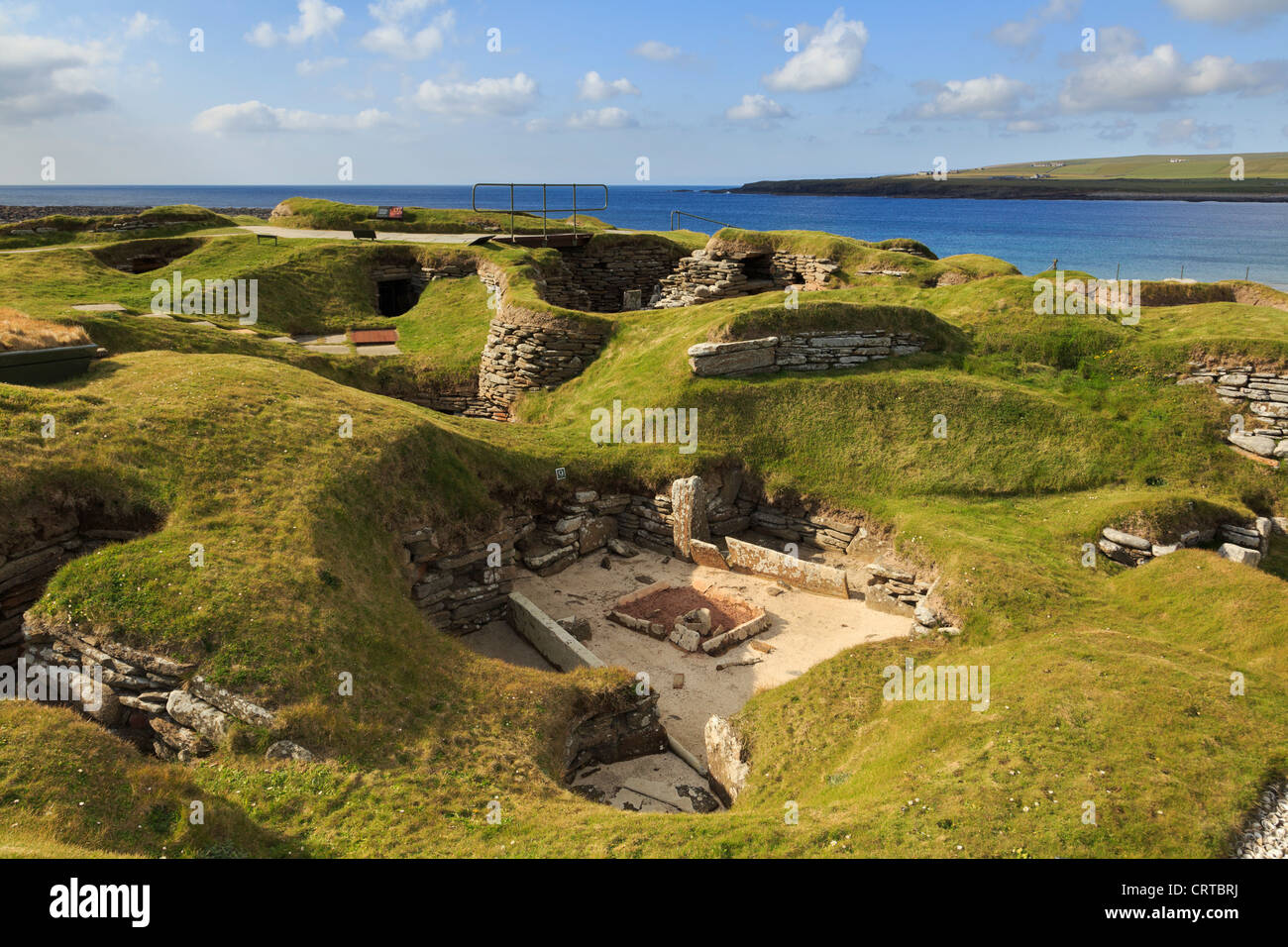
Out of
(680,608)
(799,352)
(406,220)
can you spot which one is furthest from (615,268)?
(680,608)

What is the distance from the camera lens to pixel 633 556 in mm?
19297

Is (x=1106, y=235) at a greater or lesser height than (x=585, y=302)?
greater

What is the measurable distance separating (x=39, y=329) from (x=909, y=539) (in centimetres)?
1959

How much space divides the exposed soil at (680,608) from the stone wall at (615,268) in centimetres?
2229

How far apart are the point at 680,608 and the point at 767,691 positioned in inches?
146

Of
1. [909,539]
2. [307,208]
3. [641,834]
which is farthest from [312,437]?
[307,208]

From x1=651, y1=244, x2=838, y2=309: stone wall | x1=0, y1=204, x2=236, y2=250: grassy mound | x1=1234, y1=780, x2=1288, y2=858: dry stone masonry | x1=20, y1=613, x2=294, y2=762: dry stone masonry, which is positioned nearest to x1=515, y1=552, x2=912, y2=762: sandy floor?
x1=1234, y1=780, x2=1288, y2=858: dry stone masonry

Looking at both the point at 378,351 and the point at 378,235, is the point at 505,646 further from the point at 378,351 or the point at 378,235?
the point at 378,235

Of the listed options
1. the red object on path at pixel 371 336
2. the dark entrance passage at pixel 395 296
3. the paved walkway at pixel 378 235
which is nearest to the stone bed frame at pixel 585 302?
the dark entrance passage at pixel 395 296

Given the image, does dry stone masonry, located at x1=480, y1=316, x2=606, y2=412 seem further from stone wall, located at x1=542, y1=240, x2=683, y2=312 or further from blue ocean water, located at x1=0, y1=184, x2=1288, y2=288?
blue ocean water, located at x1=0, y1=184, x2=1288, y2=288

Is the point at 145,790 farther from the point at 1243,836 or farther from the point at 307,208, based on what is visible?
the point at 307,208

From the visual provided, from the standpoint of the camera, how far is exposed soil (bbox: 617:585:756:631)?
54.7 ft

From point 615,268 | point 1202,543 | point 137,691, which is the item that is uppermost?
point 615,268

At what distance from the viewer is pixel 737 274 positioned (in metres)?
34.9
